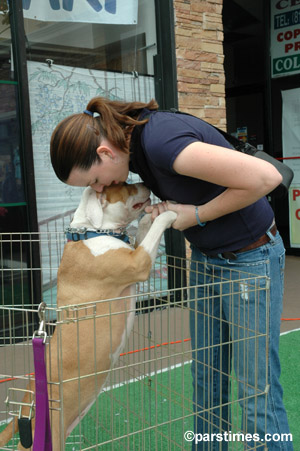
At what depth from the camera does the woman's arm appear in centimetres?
158

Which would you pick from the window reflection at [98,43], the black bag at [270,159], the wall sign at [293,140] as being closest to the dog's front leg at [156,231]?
the black bag at [270,159]

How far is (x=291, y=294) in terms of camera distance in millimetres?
5480

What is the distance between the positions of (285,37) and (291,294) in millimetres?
3708

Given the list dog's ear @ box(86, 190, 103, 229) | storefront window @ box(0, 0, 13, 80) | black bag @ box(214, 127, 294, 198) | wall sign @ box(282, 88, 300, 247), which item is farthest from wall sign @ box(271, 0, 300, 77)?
dog's ear @ box(86, 190, 103, 229)

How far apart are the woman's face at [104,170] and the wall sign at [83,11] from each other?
117 inches

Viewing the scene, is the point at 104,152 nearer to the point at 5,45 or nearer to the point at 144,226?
the point at 144,226

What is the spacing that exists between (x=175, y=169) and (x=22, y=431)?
916 millimetres

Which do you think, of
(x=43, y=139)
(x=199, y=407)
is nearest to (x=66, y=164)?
(x=199, y=407)

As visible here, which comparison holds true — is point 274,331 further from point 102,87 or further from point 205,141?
point 102,87

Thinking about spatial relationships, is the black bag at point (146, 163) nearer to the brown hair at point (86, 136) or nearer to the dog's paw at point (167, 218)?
the brown hair at point (86, 136)

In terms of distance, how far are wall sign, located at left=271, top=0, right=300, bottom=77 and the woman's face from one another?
587cm

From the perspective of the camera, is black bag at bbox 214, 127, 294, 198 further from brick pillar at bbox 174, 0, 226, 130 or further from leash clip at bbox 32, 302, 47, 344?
brick pillar at bbox 174, 0, 226, 130

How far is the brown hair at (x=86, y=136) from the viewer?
5.82 ft

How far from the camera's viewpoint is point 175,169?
165 centimetres
